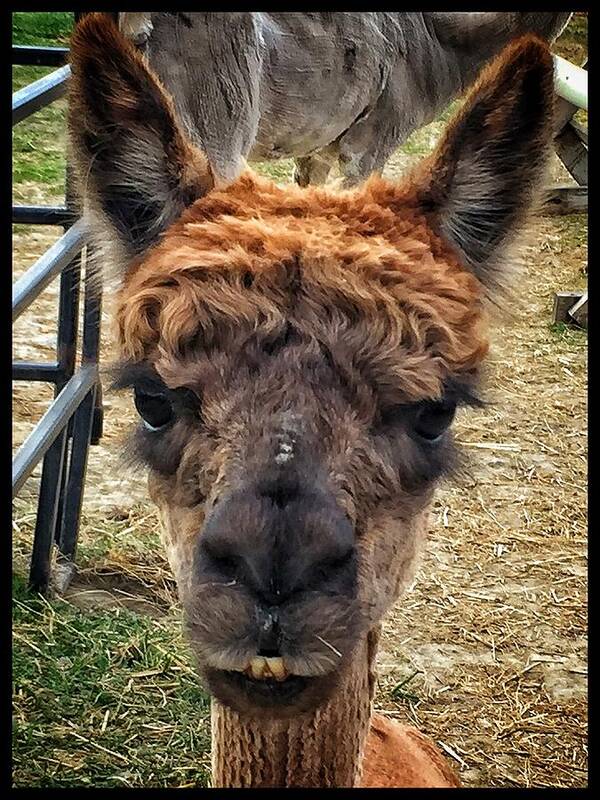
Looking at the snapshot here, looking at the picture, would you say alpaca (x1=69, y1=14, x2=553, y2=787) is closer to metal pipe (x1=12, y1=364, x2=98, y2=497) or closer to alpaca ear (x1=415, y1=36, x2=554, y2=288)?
alpaca ear (x1=415, y1=36, x2=554, y2=288)

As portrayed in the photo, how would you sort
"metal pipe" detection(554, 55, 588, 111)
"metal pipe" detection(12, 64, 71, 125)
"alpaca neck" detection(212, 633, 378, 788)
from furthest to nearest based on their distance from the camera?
"metal pipe" detection(554, 55, 588, 111), "metal pipe" detection(12, 64, 71, 125), "alpaca neck" detection(212, 633, 378, 788)

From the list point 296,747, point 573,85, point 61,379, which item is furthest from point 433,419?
point 573,85

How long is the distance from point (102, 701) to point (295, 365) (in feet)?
8.02

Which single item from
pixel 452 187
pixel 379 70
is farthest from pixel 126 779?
pixel 379 70

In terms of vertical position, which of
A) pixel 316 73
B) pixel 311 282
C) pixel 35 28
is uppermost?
pixel 35 28

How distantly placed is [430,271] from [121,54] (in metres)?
0.87

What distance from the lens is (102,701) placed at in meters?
3.75

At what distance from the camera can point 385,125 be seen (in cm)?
745

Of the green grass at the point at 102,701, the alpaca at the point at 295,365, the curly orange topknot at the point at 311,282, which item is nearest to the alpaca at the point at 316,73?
the alpaca at the point at 295,365

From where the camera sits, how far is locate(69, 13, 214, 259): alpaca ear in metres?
2.16

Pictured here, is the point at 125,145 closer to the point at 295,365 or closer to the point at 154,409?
the point at 154,409

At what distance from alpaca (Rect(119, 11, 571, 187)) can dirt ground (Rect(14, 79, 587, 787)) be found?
1.44 meters

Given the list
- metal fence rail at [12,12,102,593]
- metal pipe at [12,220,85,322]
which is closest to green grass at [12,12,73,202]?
metal fence rail at [12,12,102,593]

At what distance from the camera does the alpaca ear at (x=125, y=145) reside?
2160mm
